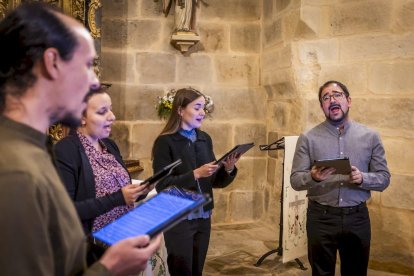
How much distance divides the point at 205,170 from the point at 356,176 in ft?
2.76

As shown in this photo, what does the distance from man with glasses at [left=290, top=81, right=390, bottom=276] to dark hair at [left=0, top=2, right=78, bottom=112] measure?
1792 millimetres

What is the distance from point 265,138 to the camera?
15.8 ft

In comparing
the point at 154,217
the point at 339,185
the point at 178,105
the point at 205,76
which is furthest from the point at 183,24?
the point at 154,217

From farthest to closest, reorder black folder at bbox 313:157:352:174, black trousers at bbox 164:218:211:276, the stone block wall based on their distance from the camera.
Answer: the stone block wall, black trousers at bbox 164:218:211:276, black folder at bbox 313:157:352:174

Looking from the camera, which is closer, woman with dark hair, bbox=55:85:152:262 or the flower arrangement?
woman with dark hair, bbox=55:85:152:262

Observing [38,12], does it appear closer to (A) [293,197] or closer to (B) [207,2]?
(A) [293,197]

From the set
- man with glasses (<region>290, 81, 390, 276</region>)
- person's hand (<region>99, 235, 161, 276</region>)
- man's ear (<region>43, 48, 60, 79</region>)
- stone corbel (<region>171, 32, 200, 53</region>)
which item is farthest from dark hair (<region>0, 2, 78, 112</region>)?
stone corbel (<region>171, 32, 200, 53</region>)

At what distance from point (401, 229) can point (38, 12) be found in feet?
11.0

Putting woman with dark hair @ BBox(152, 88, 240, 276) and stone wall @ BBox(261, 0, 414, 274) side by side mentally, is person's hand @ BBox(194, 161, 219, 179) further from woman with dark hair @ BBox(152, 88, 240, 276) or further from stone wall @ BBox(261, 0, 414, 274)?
stone wall @ BBox(261, 0, 414, 274)

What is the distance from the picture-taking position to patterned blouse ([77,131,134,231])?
183 cm

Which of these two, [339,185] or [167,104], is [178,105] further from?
[167,104]

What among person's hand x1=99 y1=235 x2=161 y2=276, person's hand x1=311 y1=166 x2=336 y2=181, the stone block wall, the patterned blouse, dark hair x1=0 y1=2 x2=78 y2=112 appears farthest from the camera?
the stone block wall

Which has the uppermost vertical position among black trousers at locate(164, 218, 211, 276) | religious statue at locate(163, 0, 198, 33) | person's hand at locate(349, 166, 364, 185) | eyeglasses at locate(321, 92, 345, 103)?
religious statue at locate(163, 0, 198, 33)

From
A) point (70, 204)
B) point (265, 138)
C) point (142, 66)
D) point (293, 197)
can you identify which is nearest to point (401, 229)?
point (293, 197)
